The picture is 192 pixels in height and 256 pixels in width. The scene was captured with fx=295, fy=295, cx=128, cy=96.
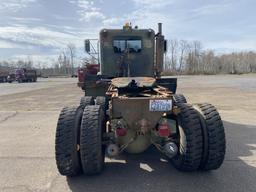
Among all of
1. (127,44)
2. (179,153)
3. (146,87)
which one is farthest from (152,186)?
(127,44)

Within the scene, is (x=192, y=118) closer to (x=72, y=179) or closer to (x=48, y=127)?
(x=72, y=179)

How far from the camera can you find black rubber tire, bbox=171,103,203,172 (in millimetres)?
4359

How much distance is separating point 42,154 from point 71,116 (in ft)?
5.88

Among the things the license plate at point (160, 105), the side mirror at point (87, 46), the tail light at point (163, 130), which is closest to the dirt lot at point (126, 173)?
the tail light at point (163, 130)

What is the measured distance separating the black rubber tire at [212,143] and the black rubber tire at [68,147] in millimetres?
1899

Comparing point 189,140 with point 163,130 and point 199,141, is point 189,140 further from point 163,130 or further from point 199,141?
point 163,130

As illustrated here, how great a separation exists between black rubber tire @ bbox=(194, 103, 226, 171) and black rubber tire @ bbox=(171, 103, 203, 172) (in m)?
0.09

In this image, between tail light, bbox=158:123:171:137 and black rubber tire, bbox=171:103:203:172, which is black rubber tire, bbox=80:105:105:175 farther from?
black rubber tire, bbox=171:103:203:172

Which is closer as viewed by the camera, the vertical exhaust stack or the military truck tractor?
the military truck tractor

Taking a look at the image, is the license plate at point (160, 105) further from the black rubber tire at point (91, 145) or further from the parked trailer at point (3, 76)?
the parked trailer at point (3, 76)

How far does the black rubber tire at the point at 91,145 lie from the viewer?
4.23m

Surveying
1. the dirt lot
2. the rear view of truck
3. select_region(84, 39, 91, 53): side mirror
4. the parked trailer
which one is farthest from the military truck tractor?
the parked trailer

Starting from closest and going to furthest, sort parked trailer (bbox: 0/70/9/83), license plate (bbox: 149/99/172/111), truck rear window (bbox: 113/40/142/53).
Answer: license plate (bbox: 149/99/172/111) < truck rear window (bbox: 113/40/142/53) < parked trailer (bbox: 0/70/9/83)

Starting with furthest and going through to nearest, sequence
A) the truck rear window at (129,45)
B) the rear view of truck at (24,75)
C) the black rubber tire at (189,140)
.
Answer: the rear view of truck at (24,75)
the truck rear window at (129,45)
the black rubber tire at (189,140)
